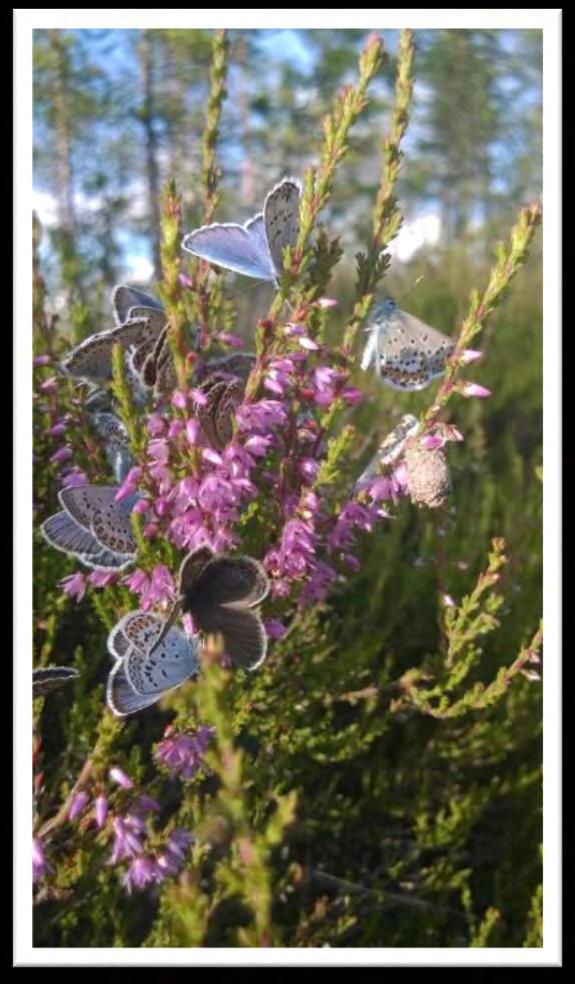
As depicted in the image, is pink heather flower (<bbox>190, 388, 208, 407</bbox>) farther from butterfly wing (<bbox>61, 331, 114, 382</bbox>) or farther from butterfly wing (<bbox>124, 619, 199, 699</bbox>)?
butterfly wing (<bbox>124, 619, 199, 699</bbox>)

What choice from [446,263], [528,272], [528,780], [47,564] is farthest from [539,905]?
[528,272]

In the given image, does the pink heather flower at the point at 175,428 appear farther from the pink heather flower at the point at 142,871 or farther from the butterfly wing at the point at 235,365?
the pink heather flower at the point at 142,871

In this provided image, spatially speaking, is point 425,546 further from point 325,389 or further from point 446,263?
point 446,263

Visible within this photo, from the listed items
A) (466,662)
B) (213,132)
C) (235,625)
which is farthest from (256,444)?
(213,132)

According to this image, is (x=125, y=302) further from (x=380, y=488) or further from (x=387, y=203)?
(x=380, y=488)

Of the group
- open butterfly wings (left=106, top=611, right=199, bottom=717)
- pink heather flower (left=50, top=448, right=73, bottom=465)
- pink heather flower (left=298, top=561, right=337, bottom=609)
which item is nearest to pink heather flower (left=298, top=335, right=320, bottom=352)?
pink heather flower (left=298, top=561, right=337, bottom=609)

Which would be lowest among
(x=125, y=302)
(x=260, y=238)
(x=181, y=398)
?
(x=181, y=398)
